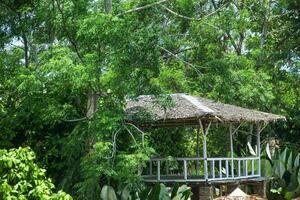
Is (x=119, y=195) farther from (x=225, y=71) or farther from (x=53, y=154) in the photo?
(x=225, y=71)

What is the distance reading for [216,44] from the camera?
1536 cm

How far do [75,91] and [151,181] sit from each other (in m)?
3.73

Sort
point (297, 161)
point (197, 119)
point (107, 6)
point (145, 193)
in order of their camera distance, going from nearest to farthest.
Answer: point (145, 193) → point (107, 6) → point (197, 119) → point (297, 161)

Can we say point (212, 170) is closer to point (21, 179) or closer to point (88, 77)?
point (88, 77)

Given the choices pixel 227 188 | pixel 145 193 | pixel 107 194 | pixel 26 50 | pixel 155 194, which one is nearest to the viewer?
pixel 155 194

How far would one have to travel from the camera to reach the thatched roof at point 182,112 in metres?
12.6

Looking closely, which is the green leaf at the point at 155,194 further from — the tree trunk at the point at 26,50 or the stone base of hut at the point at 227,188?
the stone base of hut at the point at 227,188

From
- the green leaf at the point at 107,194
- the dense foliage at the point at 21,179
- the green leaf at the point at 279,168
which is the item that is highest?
the green leaf at the point at 279,168

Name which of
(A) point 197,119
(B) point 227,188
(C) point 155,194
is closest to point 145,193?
(C) point 155,194

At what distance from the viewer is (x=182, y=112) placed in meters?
13.8

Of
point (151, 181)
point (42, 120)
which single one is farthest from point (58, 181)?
point (151, 181)

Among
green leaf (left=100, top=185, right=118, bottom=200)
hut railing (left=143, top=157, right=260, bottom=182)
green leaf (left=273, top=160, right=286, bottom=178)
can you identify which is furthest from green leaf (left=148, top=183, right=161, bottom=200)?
green leaf (left=273, top=160, right=286, bottom=178)

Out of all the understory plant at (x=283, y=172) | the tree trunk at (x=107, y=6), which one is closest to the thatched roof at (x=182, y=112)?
the understory plant at (x=283, y=172)

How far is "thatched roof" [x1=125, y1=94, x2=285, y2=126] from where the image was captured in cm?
1264
